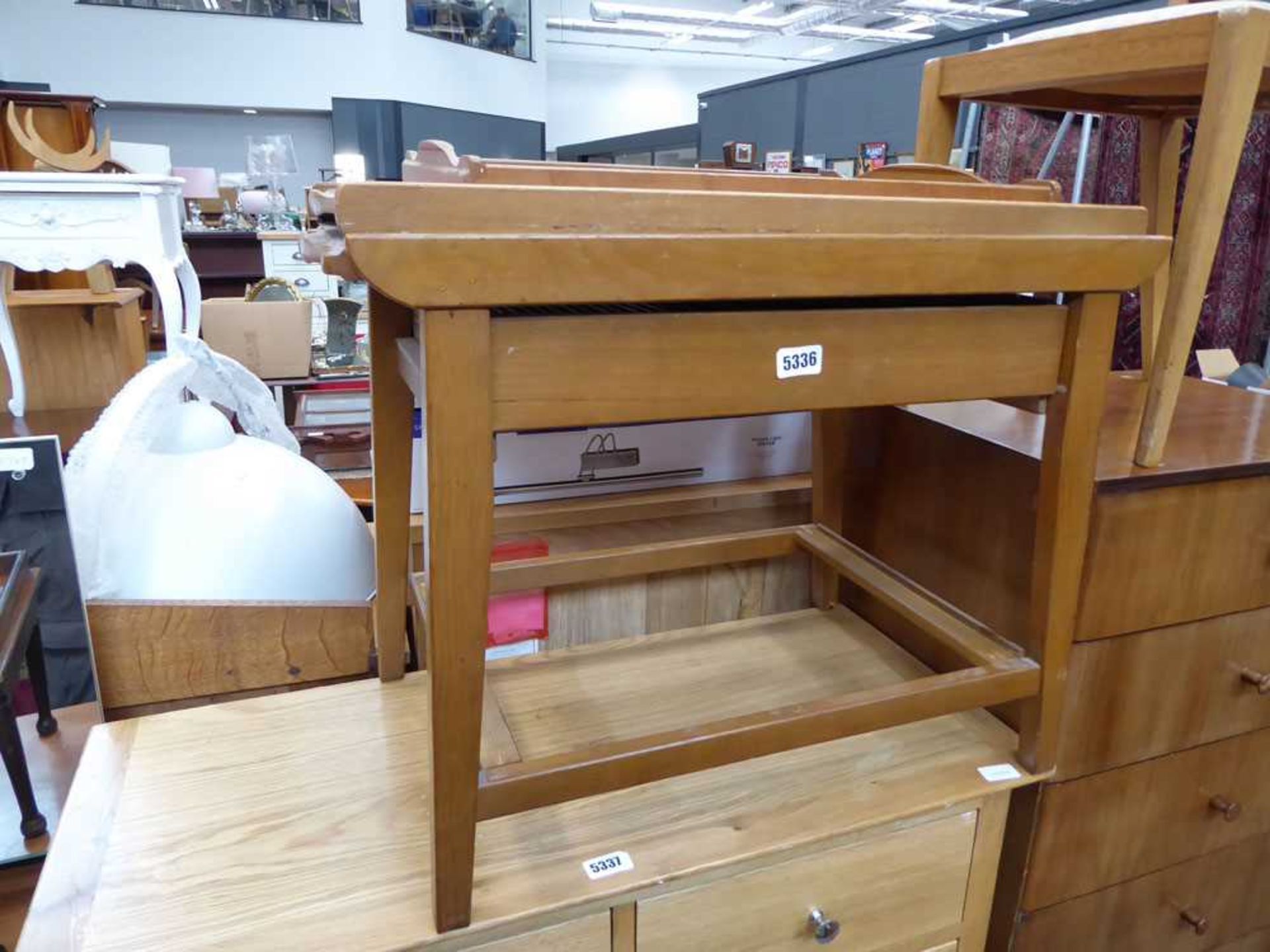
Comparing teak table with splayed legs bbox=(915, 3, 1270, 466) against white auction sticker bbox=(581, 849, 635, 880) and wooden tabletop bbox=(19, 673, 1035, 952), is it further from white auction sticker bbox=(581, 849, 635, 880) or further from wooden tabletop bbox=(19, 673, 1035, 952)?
white auction sticker bbox=(581, 849, 635, 880)

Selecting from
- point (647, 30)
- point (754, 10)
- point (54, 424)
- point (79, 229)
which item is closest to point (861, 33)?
point (754, 10)

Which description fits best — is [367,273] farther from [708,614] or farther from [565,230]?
[708,614]

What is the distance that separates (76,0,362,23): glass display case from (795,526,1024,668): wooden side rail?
7.48 m

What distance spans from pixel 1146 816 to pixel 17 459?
128 centimetres

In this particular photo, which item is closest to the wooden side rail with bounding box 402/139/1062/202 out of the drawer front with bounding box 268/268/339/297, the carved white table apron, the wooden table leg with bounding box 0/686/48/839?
the wooden table leg with bounding box 0/686/48/839

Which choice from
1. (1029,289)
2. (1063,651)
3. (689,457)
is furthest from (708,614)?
(1029,289)

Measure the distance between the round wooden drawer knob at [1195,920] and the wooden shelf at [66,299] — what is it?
7.32ft

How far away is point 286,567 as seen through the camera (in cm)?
97

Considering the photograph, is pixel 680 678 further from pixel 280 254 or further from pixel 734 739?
pixel 280 254

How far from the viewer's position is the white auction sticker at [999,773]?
2.63ft

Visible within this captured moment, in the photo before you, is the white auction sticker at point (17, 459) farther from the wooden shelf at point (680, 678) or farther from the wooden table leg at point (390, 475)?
the wooden shelf at point (680, 678)

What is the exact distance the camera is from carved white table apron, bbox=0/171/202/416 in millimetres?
→ 1846

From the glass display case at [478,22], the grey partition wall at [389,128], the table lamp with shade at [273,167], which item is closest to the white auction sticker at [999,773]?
the table lamp with shade at [273,167]

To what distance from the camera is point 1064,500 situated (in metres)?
0.71
